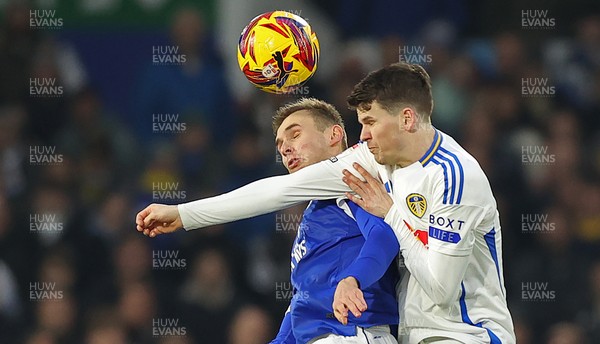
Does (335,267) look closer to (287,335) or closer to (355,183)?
(355,183)

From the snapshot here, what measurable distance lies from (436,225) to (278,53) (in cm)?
114

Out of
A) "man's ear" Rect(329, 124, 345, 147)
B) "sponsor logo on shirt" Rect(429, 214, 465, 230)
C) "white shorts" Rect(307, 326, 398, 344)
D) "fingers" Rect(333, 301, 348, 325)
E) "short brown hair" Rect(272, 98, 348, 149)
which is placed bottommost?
"white shorts" Rect(307, 326, 398, 344)

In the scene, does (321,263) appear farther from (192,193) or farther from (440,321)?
(192,193)

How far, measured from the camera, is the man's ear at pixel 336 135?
4184mm

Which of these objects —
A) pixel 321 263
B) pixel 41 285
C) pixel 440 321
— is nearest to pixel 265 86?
pixel 321 263

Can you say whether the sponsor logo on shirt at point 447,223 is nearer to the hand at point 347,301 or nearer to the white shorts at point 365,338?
the hand at point 347,301

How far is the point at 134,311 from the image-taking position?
23.8 ft

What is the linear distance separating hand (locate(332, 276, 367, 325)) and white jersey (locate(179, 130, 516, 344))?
28 centimetres

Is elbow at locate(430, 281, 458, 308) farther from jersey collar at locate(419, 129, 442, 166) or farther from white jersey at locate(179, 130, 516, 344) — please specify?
jersey collar at locate(419, 129, 442, 166)

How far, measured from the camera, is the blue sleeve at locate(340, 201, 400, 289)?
357cm

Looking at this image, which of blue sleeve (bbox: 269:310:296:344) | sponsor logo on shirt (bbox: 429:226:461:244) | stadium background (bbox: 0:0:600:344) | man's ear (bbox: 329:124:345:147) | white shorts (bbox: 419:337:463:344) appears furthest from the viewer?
stadium background (bbox: 0:0:600:344)

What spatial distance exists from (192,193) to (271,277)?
91cm

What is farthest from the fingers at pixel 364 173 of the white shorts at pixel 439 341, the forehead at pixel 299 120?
the white shorts at pixel 439 341

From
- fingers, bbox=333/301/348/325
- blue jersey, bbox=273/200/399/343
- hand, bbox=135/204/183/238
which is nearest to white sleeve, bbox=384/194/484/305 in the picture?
blue jersey, bbox=273/200/399/343
